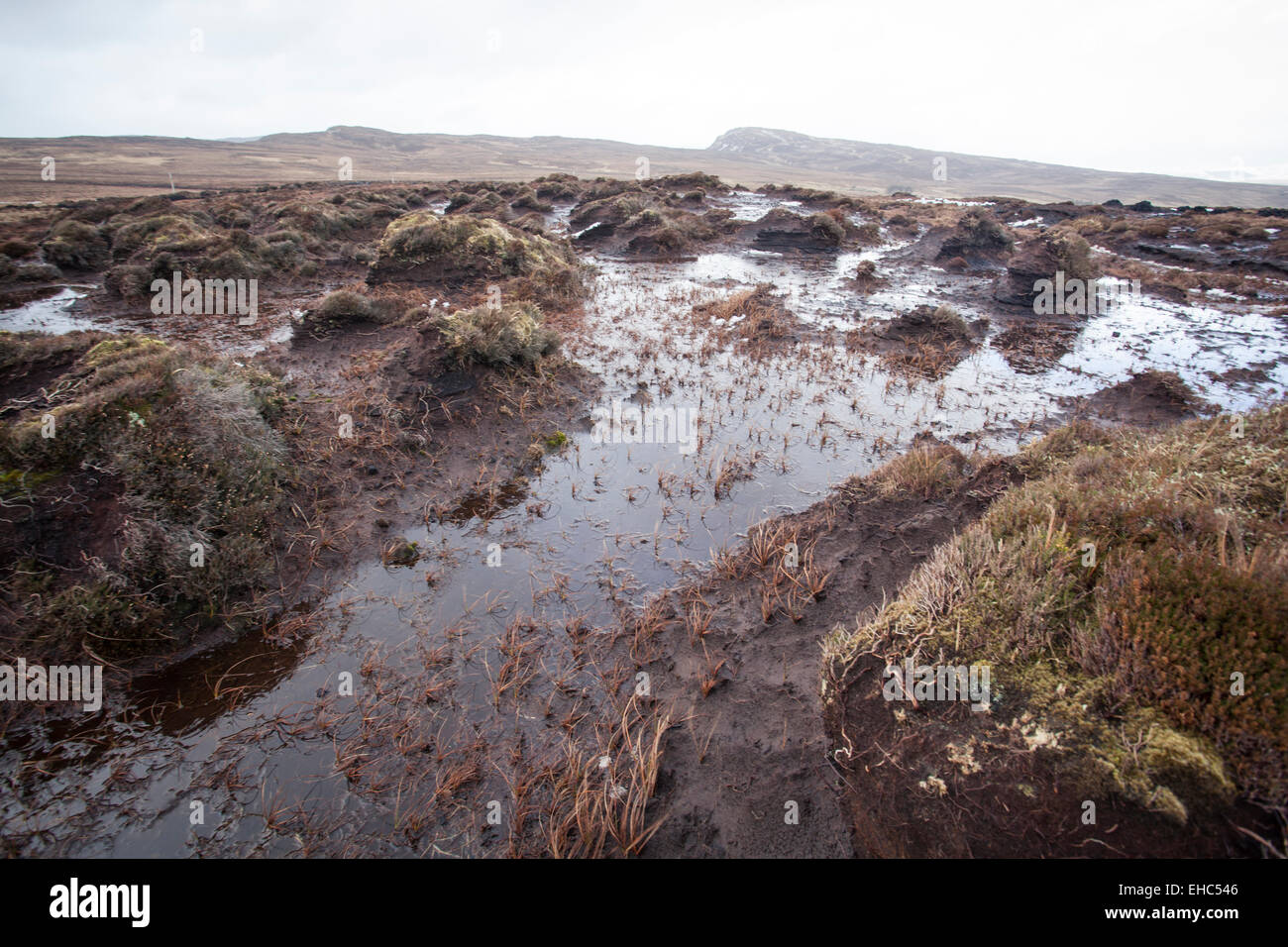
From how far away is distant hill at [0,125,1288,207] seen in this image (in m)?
60.3

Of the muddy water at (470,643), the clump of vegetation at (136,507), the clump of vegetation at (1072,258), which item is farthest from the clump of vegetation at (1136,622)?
the clump of vegetation at (1072,258)

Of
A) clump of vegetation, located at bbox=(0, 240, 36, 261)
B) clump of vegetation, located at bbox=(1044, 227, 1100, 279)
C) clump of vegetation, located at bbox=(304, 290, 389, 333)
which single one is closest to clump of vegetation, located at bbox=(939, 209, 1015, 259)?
clump of vegetation, located at bbox=(1044, 227, 1100, 279)

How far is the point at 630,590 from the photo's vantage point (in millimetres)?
5988

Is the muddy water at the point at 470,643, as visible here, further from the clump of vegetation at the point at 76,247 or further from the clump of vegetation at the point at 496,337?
the clump of vegetation at the point at 76,247

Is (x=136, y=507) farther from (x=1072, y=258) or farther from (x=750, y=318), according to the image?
(x=1072, y=258)

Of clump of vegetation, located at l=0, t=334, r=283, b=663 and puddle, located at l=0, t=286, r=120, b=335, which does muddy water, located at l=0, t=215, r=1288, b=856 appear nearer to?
clump of vegetation, located at l=0, t=334, r=283, b=663

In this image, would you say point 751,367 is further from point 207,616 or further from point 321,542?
point 207,616

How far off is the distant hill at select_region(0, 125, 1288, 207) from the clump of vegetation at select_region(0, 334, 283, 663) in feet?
112

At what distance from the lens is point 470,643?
5.24m

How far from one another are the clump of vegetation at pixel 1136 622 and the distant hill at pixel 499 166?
3037 cm

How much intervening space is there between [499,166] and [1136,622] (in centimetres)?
11794

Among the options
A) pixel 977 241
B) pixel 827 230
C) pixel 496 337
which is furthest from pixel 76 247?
pixel 977 241
